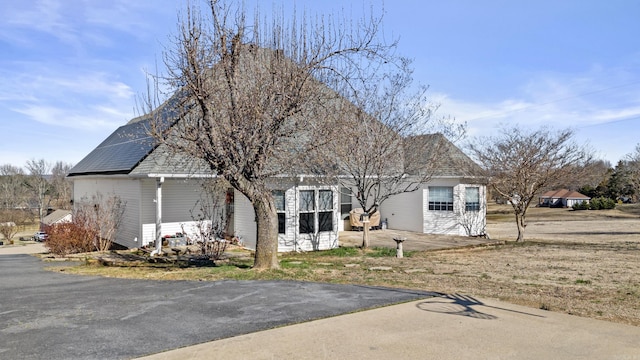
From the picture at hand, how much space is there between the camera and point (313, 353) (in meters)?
5.23

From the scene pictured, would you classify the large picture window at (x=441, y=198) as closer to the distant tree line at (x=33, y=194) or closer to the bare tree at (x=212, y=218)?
the bare tree at (x=212, y=218)

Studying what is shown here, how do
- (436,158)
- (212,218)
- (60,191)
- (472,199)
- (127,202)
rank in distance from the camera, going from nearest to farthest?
1. (212,218)
2. (127,202)
3. (436,158)
4. (472,199)
5. (60,191)

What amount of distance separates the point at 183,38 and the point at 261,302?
19.5ft

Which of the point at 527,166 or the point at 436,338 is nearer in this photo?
the point at 436,338

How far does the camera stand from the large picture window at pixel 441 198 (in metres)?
21.6

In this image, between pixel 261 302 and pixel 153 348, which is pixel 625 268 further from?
pixel 153 348

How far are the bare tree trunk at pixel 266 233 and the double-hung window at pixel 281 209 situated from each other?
488 cm

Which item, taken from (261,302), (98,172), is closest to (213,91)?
(261,302)

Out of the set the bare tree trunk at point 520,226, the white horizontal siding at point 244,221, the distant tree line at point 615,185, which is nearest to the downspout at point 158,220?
the white horizontal siding at point 244,221

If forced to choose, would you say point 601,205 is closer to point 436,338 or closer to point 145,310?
point 436,338

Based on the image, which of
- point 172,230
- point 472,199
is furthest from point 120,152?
point 472,199

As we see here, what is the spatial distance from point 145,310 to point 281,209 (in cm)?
900

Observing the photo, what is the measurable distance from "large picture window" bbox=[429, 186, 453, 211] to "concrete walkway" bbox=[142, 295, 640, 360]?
585 inches

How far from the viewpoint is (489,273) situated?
1130 cm
